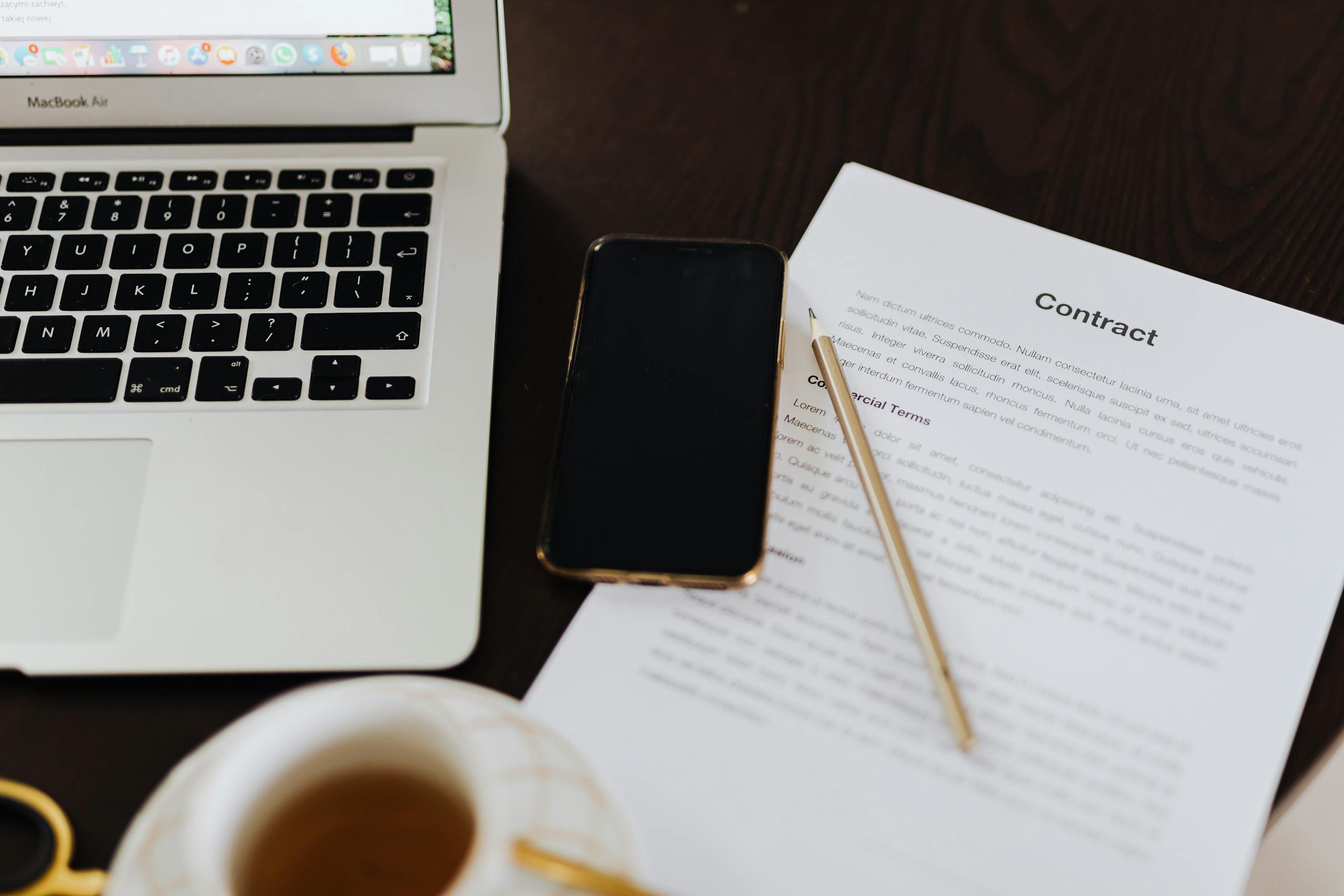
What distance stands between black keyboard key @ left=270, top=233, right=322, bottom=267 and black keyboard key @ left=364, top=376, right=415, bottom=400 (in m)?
0.07

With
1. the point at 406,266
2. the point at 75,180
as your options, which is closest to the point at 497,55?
the point at 406,266

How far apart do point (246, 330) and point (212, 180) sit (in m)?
0.09

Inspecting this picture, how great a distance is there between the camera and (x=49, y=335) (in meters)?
0.39

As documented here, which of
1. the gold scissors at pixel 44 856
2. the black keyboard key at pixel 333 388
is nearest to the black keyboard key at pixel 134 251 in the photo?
the black keyboard key at pixel 333 388

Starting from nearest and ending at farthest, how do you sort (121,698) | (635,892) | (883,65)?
1. (635,892)
2. (121,698)
3. (883,65)

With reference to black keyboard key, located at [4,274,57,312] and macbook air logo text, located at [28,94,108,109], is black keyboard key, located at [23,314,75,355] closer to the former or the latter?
black keyboard key, located at [4,274,57,312]

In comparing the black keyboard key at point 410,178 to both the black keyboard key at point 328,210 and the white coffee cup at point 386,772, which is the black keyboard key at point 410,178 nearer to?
the black keyboard key at point 328,210

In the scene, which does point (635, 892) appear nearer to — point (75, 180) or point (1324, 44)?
point (75, 180)

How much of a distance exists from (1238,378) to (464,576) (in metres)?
0.33

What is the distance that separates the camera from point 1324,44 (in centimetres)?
53

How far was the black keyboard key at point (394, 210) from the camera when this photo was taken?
1.39 feet

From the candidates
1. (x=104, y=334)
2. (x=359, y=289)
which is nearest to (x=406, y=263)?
(x=359, y=289)

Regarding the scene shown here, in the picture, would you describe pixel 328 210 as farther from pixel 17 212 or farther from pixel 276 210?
pixel 17 212

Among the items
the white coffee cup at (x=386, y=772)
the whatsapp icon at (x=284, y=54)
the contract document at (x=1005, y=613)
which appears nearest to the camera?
the white coffee cup at (x=386, y=772)
